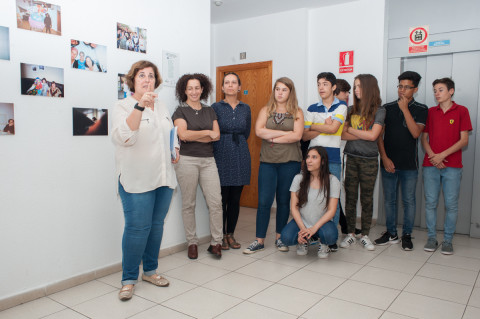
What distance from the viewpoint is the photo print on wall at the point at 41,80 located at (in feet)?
7.31

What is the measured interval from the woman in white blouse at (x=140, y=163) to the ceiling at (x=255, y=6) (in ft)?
8.57

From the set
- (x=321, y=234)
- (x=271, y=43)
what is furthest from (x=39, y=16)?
(x=271, y=43)

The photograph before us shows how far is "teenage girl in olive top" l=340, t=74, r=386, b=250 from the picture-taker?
→ 10.9 feet

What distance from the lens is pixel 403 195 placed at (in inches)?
138

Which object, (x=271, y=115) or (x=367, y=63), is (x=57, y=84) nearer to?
(x=271, y=115)

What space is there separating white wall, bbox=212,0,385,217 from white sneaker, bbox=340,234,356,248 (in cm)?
107

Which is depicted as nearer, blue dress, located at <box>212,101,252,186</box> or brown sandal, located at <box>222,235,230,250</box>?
blue dress, located at <box>212,101,252,186</box>

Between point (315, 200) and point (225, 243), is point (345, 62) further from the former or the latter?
point (225, 243)

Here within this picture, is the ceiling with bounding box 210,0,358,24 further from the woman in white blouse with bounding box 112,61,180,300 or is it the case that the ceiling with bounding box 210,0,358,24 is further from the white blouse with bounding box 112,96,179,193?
the white blouse with bounding box 112,96,179,193

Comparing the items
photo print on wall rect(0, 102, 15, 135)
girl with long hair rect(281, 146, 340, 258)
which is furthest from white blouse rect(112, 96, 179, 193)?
girl with long hair rect(281, 146, 340, 258)

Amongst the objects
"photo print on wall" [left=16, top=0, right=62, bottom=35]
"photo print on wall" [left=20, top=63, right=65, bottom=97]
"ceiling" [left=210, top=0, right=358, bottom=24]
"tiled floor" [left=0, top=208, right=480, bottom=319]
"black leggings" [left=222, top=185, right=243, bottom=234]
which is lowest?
"tiled floor" [left=0, top=208, right=480, bottom=319]

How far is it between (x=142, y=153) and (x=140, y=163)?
2.4 inches

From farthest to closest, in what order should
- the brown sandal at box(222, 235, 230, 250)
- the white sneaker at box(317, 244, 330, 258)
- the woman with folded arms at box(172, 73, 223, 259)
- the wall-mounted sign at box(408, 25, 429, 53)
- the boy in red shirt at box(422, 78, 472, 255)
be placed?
the wall-mounted sign at box(408, 25, 429, 53)
the brown sandal at box(222, 235, 230, 250)
the boy in red shirt at box(422, 78, 472, 255)
the white sneaker at box(317, 244, 330, 258)
the woman with folded arms at box(172, 73, 223, 259)

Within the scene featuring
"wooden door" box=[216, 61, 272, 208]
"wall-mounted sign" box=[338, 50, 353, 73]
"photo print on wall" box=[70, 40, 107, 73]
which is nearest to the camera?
"photo print on wall" box=[70, 40, 107, 73]
